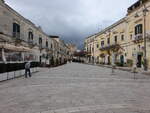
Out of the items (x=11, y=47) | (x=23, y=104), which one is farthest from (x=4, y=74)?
(x=23, y=104)

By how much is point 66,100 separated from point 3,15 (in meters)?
16.6

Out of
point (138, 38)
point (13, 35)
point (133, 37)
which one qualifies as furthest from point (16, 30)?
point (133, 37)

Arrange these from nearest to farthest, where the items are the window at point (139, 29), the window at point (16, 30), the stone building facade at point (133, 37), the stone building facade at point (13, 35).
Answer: the stone building facade at point (13, 35) → the window at point (16, 30) → the stone building facade at point (133, 37) → the window at point (139, 29)

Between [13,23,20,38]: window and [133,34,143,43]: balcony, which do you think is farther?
[133,34,143,43]: balcony

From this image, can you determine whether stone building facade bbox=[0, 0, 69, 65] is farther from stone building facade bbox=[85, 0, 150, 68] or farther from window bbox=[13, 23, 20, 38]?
stone building facade bbox=[85, 0, 150, 68]

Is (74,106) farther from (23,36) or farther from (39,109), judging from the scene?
(23,36)

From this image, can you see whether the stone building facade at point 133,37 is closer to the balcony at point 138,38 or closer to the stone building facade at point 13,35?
the balcony at point 138,38

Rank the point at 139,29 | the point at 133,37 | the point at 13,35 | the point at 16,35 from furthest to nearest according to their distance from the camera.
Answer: the point at 133,37, the point at 139,29, the point at 16,35, the point at 13,35

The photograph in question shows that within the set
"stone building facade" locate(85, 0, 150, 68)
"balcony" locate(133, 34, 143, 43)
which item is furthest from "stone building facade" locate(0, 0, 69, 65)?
"balcony" locate(133, 34, 143, 43)

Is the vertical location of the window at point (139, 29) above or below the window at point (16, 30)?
above

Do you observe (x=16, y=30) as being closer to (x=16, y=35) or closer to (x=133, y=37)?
(x=16, y=35)

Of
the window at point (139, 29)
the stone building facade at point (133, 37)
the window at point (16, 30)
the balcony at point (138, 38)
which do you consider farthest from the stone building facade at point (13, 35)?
the window at point (139, 29)

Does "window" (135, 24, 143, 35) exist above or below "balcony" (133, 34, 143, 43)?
above

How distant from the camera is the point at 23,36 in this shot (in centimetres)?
2658
